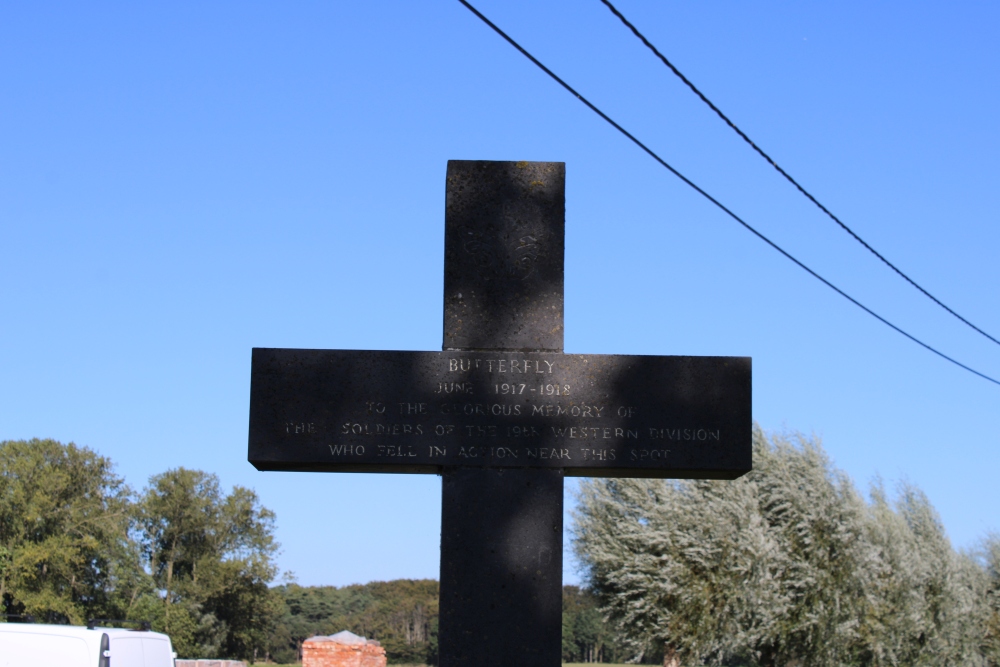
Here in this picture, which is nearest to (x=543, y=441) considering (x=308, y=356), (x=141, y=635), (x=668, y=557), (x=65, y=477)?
(x=308, y=356)

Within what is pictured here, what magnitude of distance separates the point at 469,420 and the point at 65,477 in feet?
187

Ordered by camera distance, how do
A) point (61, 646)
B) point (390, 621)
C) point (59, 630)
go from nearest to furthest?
1. point (61, 646)
2. point (59, 630)
3. point (390, 621)

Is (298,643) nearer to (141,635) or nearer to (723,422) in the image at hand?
(141,635)

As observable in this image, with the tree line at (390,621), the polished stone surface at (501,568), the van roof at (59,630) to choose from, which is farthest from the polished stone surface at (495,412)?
the tree line at (390,621)

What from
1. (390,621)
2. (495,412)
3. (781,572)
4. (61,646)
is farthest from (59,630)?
(390,621)


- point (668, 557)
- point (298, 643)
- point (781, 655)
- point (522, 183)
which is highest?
point (522, 183)

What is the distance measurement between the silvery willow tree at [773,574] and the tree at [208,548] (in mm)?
36948

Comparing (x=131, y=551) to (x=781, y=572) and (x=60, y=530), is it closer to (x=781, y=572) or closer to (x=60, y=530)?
(x=60, y=530)

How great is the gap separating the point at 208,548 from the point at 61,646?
192ft

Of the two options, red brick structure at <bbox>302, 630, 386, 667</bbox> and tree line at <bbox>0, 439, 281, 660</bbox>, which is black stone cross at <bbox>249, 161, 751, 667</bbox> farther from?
tree line at <bbox>0, 439, 281, 660</bbox>

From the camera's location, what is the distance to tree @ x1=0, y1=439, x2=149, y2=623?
182ft

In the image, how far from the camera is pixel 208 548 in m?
66.6

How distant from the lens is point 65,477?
57375 mm

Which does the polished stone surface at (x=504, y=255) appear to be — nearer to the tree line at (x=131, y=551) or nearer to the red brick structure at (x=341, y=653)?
the red brick structure at (x=341, y=653)
